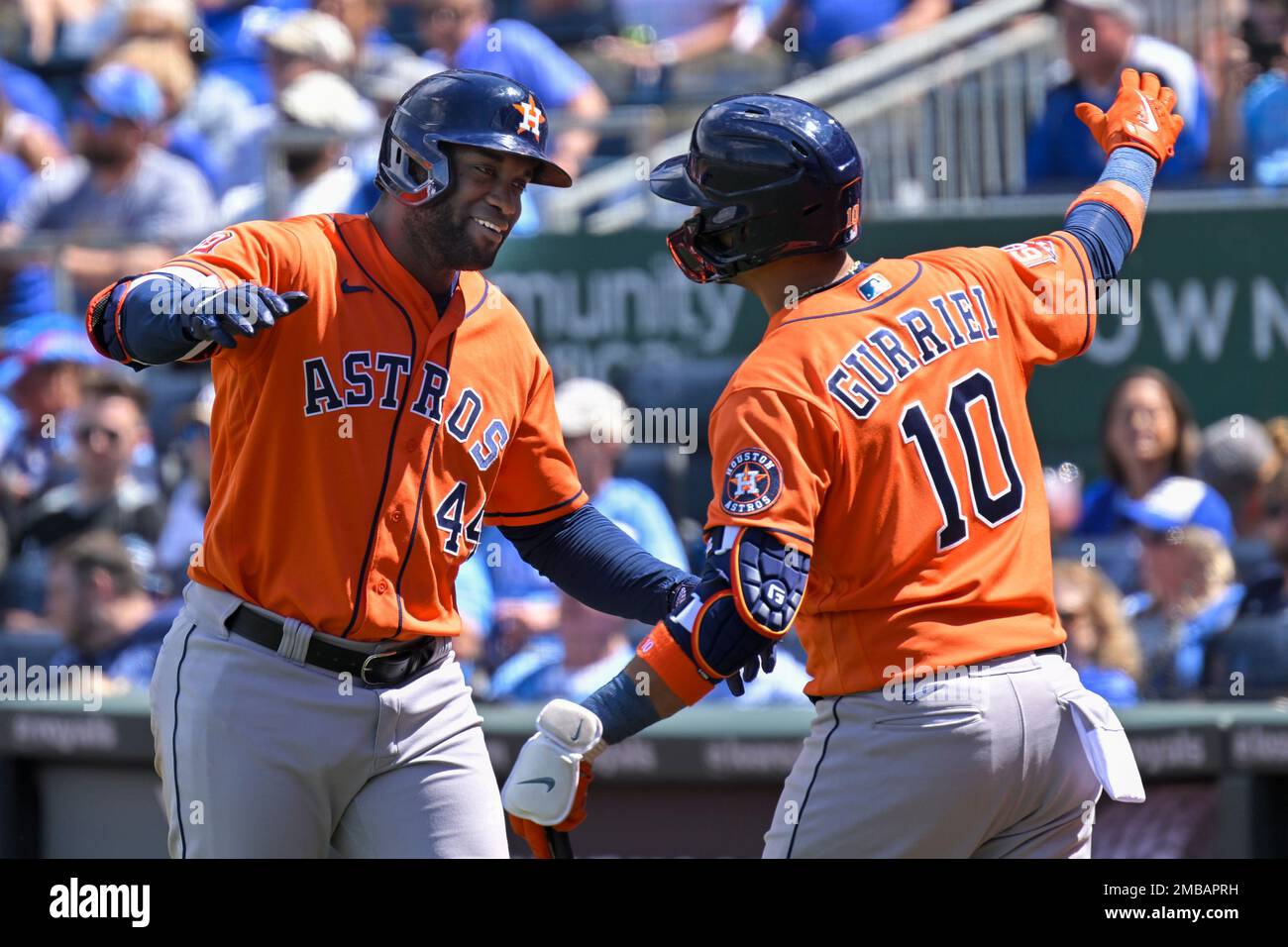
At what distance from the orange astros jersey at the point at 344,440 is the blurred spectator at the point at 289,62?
191 inches

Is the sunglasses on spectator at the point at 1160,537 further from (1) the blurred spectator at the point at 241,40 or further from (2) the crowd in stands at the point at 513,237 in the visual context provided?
(1) the blurred spectator at the point at 241,40

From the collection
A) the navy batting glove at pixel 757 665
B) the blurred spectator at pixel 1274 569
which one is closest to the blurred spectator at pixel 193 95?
the blurred spectator at pixel 1274 569

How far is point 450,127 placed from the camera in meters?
3.44

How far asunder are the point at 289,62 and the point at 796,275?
5.58 metres

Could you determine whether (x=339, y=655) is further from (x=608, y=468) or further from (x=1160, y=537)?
(x=1160, y=537)

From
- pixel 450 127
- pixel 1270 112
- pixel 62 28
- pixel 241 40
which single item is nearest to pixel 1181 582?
pixel 1270 112

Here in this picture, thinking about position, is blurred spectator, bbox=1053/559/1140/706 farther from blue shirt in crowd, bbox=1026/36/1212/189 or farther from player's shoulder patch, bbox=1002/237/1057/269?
player's shoulder patch, bbox=1002/237/1057/269

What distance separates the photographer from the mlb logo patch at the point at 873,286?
325 centimetres

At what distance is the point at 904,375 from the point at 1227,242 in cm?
404

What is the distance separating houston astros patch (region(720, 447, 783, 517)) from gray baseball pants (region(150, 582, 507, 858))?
810 mm

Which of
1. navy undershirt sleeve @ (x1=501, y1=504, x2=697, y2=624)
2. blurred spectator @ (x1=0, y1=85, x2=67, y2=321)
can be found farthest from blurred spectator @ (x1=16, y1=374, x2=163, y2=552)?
navy undershirt sleeve @ (x1=501, y1=504, x2=697, y2=624)
